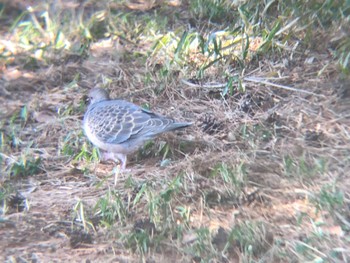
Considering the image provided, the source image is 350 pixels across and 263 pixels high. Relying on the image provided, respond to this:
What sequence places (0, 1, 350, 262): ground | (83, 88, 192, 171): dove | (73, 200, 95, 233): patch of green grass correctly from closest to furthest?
1. (0, 1, 350, 262): ground
2. (73, 200, 95, 233): patch of green grass
3. (83, 88, 192, 171): dove

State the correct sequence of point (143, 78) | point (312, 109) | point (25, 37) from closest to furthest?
point (312, 109) < point (143, 78) < point (25, 37)

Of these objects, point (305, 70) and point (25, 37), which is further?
point (25, 37)

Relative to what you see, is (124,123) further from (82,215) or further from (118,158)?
(82,215)

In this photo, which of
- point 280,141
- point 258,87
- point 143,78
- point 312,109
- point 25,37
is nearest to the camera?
point 280,141

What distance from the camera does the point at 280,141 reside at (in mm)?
5020

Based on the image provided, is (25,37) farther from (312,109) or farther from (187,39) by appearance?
(312,109)

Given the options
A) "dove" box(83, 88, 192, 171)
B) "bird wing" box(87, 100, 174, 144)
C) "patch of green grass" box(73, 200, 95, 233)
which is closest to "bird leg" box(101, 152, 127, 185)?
"dove" box(83, 88, 192, 171)

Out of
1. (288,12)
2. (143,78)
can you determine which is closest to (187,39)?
(143,78)

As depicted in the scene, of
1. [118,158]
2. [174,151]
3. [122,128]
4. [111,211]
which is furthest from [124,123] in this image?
[111,211]

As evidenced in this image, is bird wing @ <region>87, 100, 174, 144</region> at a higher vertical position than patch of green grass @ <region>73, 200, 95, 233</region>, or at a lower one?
higher

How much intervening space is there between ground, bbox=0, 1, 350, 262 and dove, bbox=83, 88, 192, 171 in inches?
5.8

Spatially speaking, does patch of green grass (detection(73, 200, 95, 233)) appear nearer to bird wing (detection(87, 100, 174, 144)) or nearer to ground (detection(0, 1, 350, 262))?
ground (detection(0, 1, 350, 262))

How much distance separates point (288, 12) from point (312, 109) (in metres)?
1.12

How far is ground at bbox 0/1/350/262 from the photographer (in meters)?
4.13
